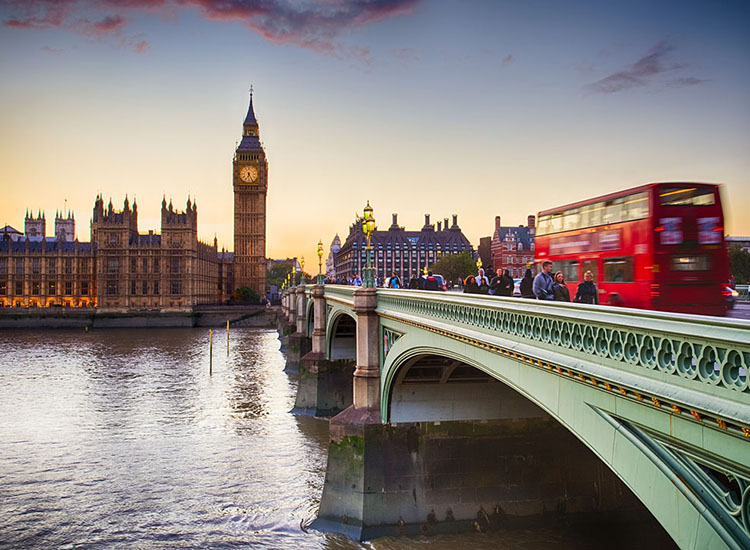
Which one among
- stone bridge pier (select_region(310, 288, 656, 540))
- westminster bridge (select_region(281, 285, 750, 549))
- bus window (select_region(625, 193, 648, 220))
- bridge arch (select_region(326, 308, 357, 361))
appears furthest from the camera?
bridge arch (select_region(326, 308, 357, 361))

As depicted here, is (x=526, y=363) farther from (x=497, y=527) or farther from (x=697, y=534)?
(x=497, y=527)

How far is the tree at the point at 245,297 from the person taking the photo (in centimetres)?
12512

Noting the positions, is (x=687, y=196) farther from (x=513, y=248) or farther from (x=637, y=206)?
(x=513, y=248)

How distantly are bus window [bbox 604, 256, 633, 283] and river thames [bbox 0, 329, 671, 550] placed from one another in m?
6.13

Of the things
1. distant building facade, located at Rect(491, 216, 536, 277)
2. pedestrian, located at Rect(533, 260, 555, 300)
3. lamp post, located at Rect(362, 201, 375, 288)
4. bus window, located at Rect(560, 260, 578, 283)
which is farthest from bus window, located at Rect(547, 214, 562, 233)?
distant building facade, located at Rect(491, 216, 536, 277)

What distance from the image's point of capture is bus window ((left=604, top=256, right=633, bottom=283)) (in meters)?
14.5

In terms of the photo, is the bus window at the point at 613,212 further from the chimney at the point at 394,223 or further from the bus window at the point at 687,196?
the chimney at the point at 394,223

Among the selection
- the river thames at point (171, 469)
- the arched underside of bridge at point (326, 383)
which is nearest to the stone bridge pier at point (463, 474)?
the river thames at point (171, 469)

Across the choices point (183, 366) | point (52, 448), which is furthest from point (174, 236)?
point (52, 448)

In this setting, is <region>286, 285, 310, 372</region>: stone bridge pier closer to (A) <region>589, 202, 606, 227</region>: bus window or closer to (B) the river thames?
(B) the river thames

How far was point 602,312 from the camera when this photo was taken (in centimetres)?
672

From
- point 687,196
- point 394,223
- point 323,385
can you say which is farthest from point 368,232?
point 394,223

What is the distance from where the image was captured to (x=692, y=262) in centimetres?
1358

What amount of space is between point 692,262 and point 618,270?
1727 millimetres
